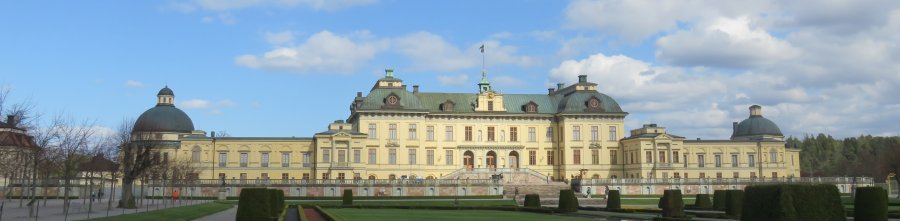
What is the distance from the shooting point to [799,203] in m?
16.9

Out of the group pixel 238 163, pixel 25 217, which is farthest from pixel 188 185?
pixel 25 217

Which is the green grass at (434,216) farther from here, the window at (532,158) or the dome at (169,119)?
the dome at (169,119)

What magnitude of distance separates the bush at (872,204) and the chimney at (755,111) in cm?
7052

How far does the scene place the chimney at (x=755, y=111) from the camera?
96.8 m

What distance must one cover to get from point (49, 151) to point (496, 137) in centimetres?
5204

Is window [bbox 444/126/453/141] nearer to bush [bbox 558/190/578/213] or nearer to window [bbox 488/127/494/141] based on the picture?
window [bbox 488/127/494/141]

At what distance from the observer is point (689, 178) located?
8262 cm

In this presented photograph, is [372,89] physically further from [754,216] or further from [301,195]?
[754,216]

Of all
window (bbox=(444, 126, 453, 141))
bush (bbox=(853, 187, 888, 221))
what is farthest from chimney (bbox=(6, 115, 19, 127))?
window (bbox=(444, 126, 453, 141))

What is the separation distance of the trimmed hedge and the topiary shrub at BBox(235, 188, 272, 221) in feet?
49.8

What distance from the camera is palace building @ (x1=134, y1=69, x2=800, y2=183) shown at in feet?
271

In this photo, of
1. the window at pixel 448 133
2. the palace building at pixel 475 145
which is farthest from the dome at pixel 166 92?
the window at pixel 448 133

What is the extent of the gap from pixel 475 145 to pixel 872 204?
60792mm

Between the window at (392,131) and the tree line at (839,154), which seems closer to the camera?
the window at (392,131)
